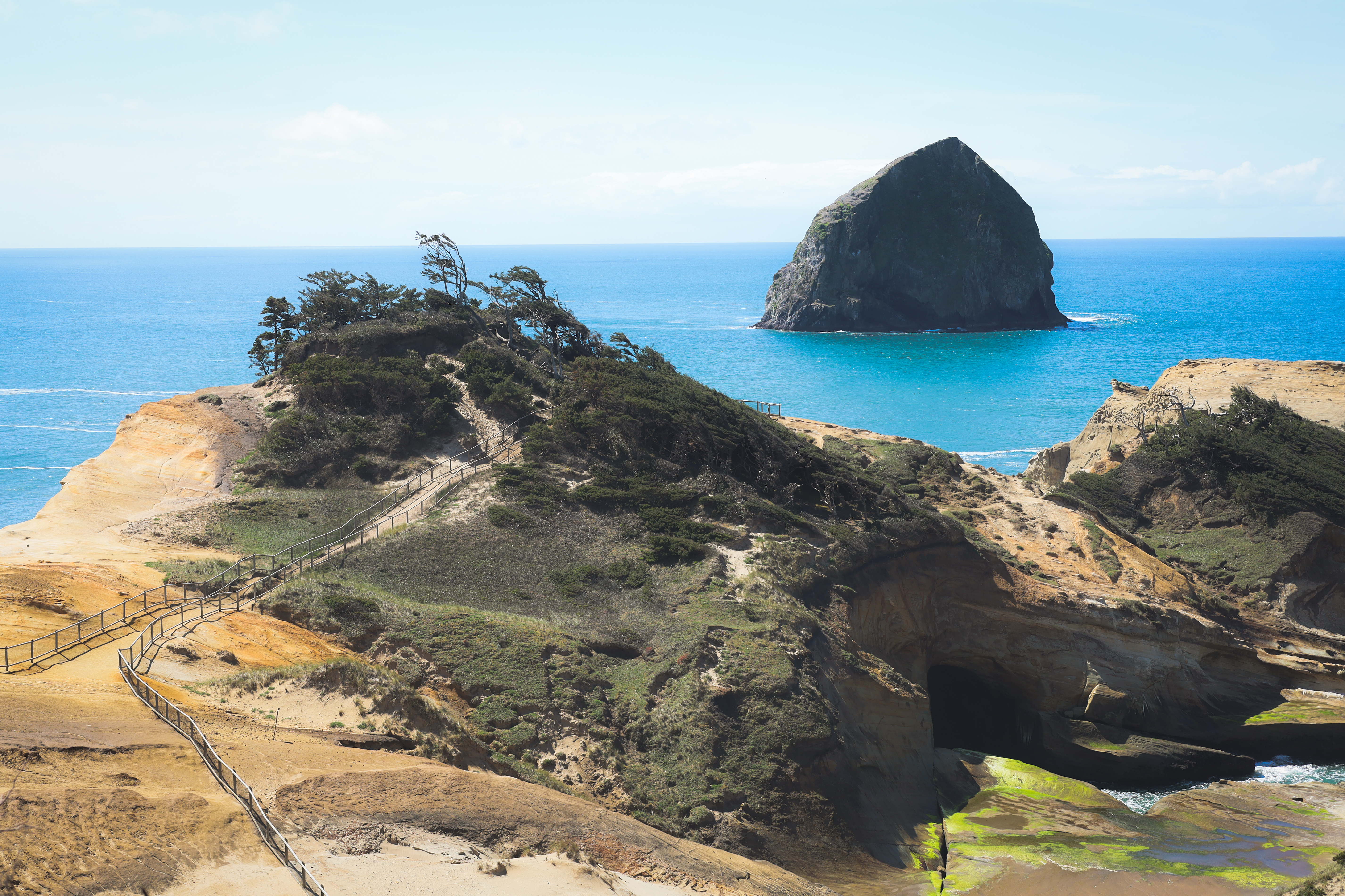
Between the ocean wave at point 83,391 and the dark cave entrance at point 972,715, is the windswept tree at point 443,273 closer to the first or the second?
the dark cave entrance at point 972,715

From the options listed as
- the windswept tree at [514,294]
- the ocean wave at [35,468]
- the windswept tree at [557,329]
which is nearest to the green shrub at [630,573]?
the windswept tree at [557,329]

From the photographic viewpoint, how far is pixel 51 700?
1647 cm

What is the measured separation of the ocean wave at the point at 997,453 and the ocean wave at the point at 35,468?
72.5m

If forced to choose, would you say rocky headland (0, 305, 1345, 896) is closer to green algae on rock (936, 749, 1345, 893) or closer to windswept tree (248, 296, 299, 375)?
green algae on rock (936, 749, 1345, 893)

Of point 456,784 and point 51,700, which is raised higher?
point 51,700

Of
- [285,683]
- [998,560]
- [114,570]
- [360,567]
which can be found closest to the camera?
[285,683]

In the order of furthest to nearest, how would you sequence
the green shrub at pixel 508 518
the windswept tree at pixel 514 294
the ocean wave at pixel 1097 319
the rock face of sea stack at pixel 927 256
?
the ocean wave at pixel 1097 319, the rock face of sea stack at pixel 927 256, the windswept tree at pixel 514 294, the green shrub at pixel 508 518

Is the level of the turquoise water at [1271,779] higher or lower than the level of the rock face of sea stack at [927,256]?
lower

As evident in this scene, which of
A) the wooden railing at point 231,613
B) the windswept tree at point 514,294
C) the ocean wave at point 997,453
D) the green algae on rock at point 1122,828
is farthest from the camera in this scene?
the ocean wave at point 997,453

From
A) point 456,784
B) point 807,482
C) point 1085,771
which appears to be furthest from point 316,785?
point 1085,771

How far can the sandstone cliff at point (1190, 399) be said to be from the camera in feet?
173

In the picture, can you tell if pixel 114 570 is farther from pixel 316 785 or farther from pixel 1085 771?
pixel 1085 771

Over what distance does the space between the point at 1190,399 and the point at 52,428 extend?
305 feet

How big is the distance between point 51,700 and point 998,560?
98.7 feet
